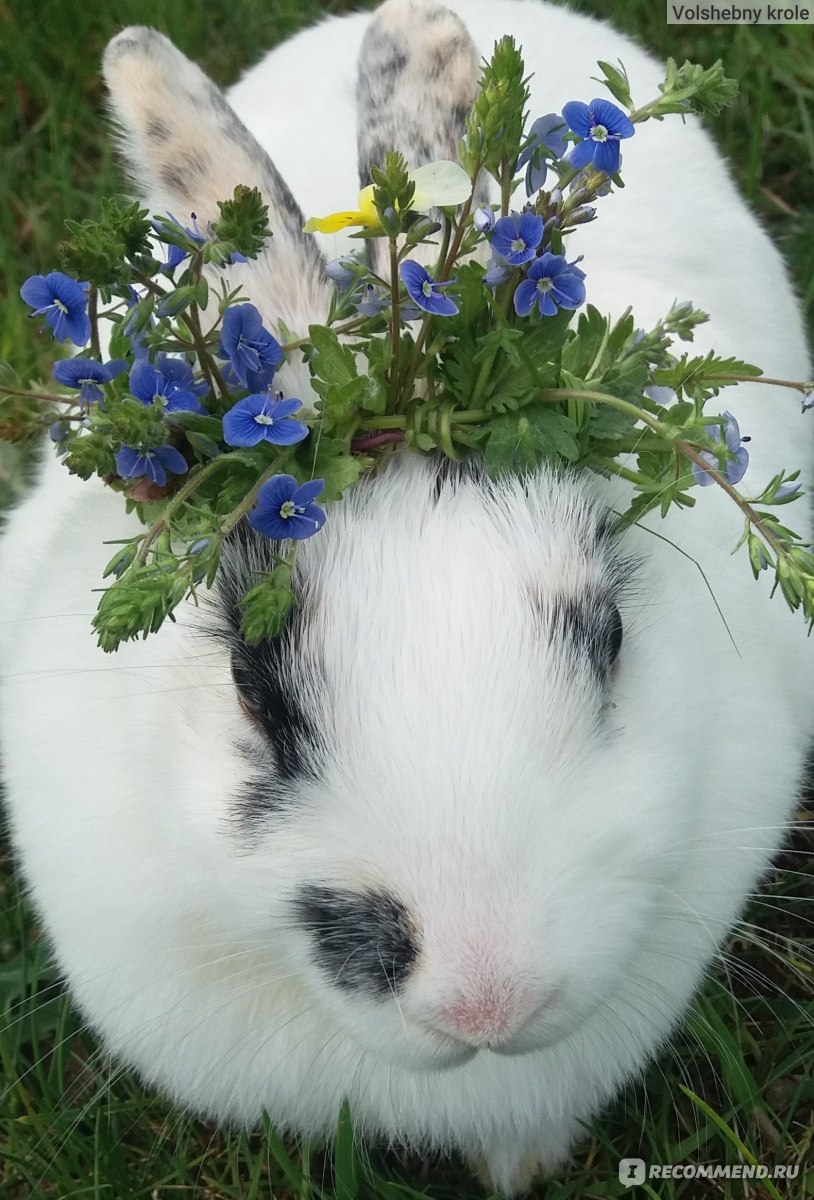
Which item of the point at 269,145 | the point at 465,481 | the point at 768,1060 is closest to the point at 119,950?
the point at 465,481

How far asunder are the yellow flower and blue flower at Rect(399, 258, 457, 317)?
0.12 m

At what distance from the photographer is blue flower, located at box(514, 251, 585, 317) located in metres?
2.17

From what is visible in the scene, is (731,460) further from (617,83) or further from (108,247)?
(108,247)

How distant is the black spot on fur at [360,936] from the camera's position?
81.3 inches

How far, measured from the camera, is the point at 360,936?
6.91 ft

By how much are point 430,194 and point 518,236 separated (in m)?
0.16

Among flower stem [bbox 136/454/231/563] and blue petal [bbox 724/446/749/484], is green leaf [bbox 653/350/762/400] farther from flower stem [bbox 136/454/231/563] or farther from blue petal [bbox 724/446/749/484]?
flower stem [bbox 136/454/231/563]

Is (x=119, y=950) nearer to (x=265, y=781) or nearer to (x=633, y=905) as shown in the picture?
(x=265, y=781)

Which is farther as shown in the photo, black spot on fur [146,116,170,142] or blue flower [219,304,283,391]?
black spot on fur [146,116,170,142]

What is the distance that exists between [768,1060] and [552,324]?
2.38 metres

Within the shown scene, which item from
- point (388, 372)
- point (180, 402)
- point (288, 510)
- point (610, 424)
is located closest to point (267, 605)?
point (288, 510)

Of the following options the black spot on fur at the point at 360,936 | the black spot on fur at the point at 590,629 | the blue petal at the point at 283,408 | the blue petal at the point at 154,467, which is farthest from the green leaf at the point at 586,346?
the black spot on fur at the point at 360,936

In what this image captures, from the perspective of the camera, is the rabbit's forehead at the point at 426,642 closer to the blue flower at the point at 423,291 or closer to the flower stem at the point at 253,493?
the flower stem at the point at 253,493

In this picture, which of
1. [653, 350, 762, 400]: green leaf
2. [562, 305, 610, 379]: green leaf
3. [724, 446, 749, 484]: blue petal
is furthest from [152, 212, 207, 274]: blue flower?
[724, 446, 749, 484]: blue petal
